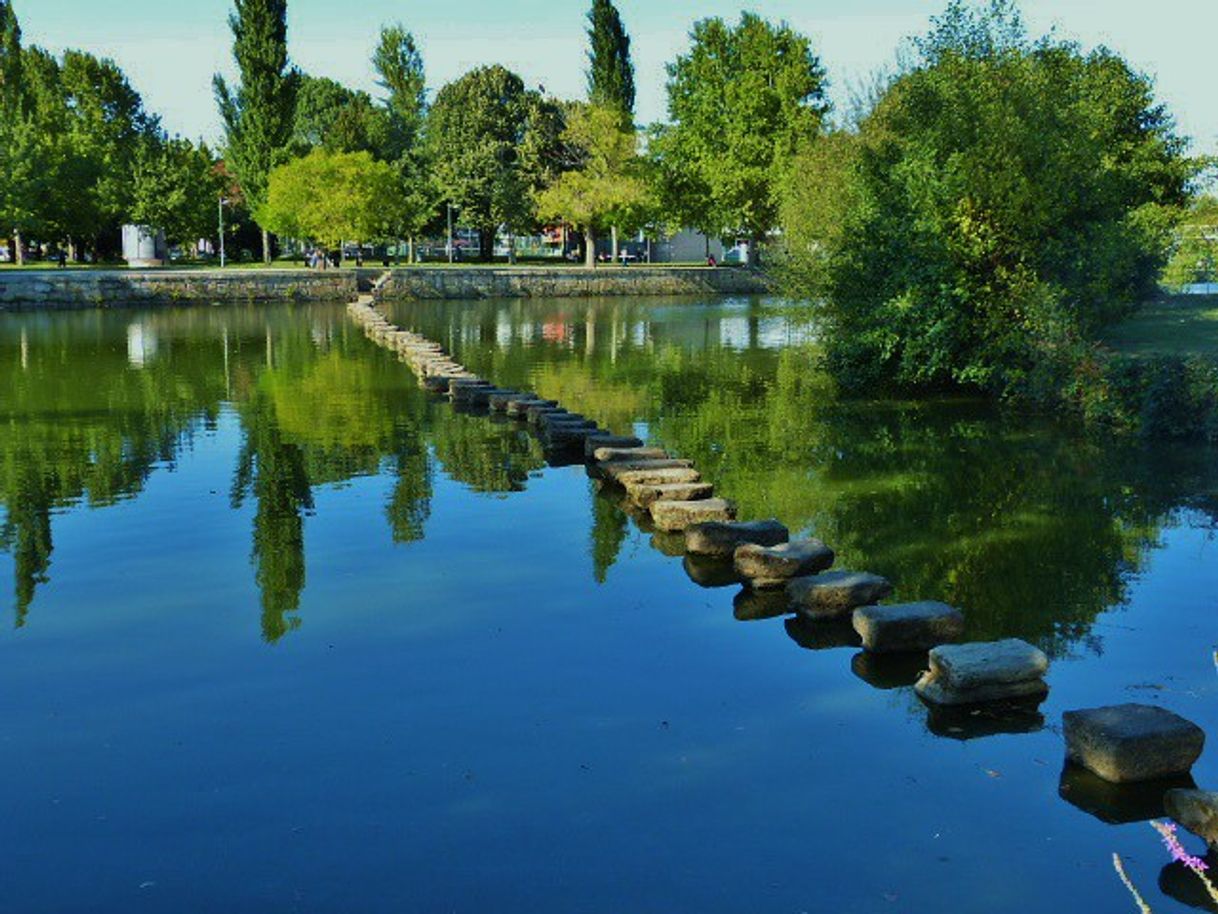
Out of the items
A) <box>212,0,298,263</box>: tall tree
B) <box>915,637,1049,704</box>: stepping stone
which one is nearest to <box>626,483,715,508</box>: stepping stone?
<box>915,637,1049,704</box>: stepping stone

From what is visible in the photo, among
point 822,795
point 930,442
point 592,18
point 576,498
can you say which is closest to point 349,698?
point 822,795

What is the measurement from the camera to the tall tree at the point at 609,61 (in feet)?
229

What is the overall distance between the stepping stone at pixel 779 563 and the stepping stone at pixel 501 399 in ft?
35.3

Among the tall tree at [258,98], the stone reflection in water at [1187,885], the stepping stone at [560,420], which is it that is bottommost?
the stone reflection in water at [1187,885]

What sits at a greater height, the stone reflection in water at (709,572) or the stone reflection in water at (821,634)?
Answer: the stone reflection in water at (709,572)

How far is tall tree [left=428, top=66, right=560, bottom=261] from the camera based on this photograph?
73.1 m

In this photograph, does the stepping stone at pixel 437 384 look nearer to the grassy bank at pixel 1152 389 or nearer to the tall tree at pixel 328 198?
the grassy bank at pixel 1152 389

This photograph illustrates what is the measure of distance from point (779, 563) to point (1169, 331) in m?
18.6

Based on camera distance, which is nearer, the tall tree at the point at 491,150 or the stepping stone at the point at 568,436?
the stepping stone at the point at 568,436

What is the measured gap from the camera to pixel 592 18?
6988cm

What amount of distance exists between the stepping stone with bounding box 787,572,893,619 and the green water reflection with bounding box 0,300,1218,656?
86 cm

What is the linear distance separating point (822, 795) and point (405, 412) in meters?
15.4

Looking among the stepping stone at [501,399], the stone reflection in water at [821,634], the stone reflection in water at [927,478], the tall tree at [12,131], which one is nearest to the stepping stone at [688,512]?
the stone reflection in water at [927,478]

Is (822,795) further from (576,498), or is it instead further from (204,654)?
(576,498)
